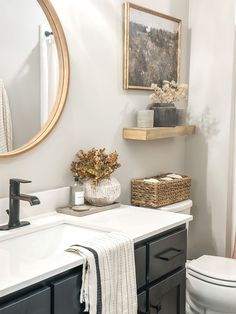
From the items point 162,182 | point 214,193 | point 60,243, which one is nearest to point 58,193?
point 60,243

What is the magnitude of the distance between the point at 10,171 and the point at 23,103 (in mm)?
314

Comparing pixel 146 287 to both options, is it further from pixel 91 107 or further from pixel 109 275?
pixel 91 107

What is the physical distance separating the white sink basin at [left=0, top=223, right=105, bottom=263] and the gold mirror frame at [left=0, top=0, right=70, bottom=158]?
0.39m

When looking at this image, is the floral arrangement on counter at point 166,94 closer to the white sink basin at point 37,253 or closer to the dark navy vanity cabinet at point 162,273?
the dark navy vanity cabinet at point 162,273

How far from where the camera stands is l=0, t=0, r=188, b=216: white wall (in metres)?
1.97

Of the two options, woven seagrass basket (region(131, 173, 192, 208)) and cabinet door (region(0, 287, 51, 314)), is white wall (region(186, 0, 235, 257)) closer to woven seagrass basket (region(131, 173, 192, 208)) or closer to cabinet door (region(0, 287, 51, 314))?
woven seagrass basket (region(131, 173, 192, 208))

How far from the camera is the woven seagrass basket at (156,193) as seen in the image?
236 centimetres

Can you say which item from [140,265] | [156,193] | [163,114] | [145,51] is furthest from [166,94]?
[140,265]

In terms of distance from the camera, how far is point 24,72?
1863 mm

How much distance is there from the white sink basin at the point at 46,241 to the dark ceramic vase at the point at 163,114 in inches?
36.7

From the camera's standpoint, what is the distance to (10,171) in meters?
1.82

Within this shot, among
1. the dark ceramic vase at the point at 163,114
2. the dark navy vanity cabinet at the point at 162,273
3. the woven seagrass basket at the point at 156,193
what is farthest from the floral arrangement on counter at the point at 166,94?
the dark navy vanity cabinet at the point at 162,273

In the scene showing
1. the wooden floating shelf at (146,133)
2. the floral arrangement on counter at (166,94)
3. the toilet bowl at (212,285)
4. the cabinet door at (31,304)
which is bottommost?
the toilet bowl at (212,285)

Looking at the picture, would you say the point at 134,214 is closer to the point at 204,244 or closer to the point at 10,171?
the point at 10,171
